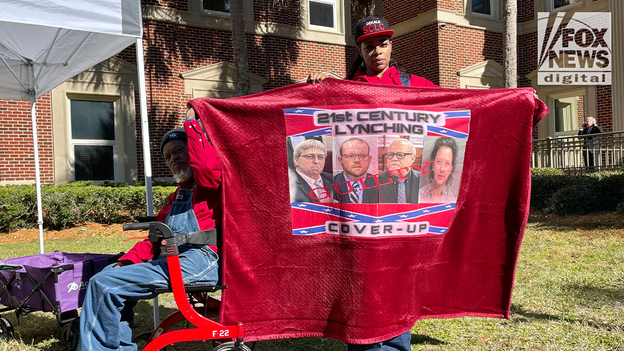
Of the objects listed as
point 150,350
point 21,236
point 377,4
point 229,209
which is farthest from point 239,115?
point 377,4

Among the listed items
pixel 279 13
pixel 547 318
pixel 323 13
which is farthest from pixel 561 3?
pixel 547 318

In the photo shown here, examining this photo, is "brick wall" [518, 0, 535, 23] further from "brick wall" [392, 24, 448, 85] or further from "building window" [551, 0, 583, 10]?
"brick wall" [392, 24, 448, 85]

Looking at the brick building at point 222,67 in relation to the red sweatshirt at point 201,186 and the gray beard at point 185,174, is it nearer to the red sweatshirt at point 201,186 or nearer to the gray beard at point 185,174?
the red sweatshirt at point 201,186

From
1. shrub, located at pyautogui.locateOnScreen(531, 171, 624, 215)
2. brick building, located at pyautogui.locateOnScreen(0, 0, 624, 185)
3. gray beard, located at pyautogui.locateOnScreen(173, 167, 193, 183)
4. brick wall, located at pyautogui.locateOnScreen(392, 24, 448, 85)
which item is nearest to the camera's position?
gray beard, located at pyautogui.locateOnScreen(173, 167, 193, 183)

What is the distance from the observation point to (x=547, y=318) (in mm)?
4691

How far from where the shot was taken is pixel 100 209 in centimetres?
1212

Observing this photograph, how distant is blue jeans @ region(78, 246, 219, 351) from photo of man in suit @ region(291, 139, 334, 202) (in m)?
0.74

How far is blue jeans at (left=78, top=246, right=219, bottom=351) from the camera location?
3.09 metres

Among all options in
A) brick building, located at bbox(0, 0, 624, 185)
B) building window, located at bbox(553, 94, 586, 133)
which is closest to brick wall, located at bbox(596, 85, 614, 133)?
brick building, located at bbox(0, 0, 624, 185)

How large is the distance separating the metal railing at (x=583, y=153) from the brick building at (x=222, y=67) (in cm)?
248

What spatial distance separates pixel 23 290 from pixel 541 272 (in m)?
5.57

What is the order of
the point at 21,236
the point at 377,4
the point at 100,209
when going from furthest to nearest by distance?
1. the point at 377,4
2. the point at 100,209
3. the point at 21,236

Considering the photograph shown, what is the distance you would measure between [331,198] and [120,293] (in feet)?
4.52

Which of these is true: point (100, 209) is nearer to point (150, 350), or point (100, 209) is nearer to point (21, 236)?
point (21, 236)
